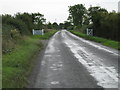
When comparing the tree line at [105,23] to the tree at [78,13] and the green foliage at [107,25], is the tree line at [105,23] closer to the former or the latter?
the green foliage at [107,25]

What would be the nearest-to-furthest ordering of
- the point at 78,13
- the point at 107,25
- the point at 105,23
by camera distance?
the point at 107,25 < the point at 105,23 < the point at 78,13

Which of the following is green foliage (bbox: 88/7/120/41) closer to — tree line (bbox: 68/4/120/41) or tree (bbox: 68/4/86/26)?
tree line (bbox: 68/4/120/41)

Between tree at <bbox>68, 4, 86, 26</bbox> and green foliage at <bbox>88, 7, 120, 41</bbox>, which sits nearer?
green foliage at <bbox>88, 7, 120, 41</bbox>

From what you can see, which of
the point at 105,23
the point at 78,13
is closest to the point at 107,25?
the point at 105,23

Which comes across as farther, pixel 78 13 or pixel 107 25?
pixel 78 13

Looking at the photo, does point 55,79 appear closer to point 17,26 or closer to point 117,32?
point 117,32

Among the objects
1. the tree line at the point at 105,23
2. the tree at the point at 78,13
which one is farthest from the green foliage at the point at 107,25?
the tree at the point at 78,13

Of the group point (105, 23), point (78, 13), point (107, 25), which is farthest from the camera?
point (78, 13)

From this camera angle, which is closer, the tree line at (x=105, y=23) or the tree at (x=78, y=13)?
the tree line at (x=105, y=23)

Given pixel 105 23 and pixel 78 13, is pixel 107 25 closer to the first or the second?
pixel 105 23

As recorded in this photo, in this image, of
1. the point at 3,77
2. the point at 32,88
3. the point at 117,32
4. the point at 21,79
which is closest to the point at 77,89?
the point at 32,88

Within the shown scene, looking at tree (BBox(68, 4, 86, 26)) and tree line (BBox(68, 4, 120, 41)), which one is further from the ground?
tree (BBox(68, 4, 86, 26))

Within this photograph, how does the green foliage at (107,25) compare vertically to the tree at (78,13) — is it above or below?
below

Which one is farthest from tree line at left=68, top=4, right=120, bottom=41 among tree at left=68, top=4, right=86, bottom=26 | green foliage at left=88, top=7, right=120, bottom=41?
tree at left=68, top=4, right=86, bottom=26
